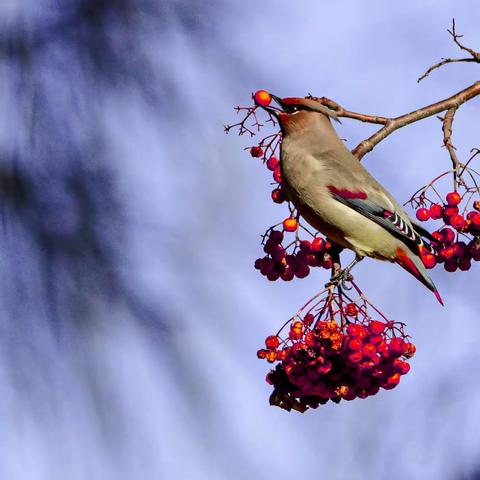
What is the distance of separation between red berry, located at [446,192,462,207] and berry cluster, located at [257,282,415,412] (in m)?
0.42

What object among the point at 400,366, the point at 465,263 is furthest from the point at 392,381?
the point at 465,263

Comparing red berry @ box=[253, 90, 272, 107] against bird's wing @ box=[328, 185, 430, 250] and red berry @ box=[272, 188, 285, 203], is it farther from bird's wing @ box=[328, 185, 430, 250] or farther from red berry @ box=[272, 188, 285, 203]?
bird's wing @ box=[328, 185, 430, 250]

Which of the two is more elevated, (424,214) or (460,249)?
(424,214)

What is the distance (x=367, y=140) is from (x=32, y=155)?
4.14ft

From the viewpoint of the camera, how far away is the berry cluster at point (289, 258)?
10.0 ft

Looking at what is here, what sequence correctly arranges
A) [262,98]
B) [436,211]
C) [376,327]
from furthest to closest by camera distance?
[262,98]
[436,211]
[376,327]

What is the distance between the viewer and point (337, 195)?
3.55 meters

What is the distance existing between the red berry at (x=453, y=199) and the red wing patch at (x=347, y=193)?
2.16 ft

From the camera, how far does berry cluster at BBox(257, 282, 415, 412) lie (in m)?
2.72

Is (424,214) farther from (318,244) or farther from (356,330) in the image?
(356,330)

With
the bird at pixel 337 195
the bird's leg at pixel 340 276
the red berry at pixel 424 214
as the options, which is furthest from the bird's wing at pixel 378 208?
the bird's leg at pixel 340 276

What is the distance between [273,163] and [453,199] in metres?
0.74

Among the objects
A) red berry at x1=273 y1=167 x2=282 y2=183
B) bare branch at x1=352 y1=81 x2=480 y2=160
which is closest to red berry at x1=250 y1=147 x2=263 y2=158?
red berry at x1=273 y1=167 x2=282 y2=183

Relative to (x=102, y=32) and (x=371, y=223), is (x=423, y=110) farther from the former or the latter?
(x=102, y=32)
